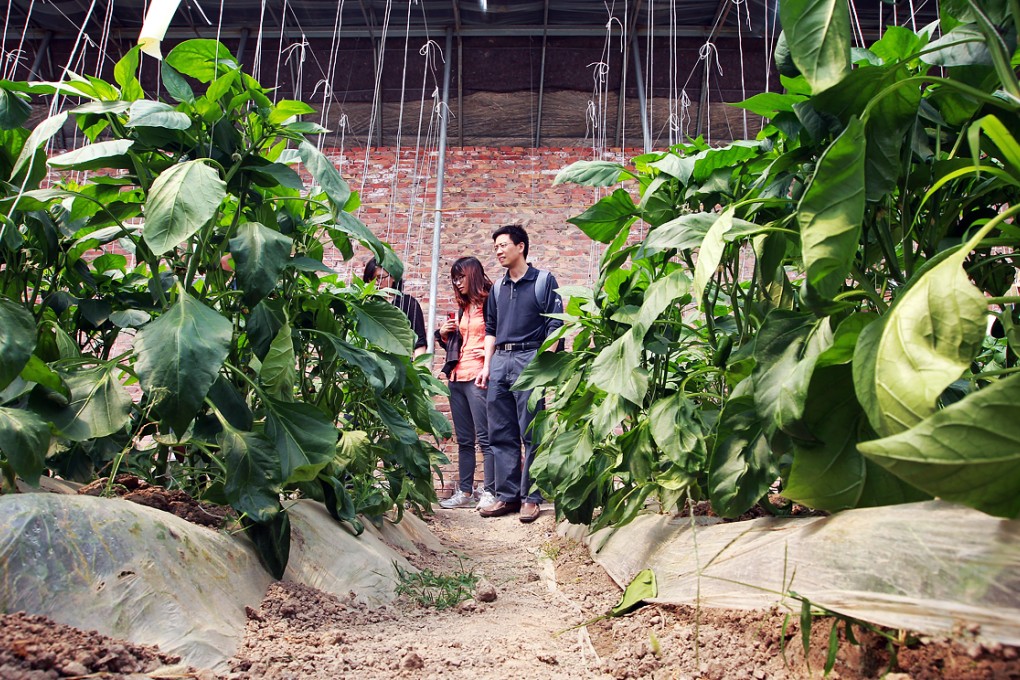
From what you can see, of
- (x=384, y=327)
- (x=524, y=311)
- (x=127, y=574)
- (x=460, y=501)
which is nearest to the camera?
(x=127, y=574)

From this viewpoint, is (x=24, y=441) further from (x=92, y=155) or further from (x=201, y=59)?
(x=201, y=59)

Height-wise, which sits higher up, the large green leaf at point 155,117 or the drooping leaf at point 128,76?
the drooping leaf at point 128,76

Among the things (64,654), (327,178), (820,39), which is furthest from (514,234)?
(64,654)

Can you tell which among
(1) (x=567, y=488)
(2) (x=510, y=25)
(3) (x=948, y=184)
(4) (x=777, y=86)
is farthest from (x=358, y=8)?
(3) (x=948, y=184)

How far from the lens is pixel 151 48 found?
113 cm

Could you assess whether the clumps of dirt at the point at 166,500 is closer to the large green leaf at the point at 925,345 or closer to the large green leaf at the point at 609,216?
the large green leaf at the point at 609,216

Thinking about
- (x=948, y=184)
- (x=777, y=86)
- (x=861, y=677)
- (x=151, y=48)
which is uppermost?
(x=777, y=86)

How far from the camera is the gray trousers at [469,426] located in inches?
165

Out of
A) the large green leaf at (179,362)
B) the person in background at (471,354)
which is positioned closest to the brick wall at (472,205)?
the person in background at (471,354)

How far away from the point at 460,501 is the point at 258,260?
128 inches

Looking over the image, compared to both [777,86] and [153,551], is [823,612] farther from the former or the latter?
[777,86]

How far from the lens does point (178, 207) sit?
126 centimetres

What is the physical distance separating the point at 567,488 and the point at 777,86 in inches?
239

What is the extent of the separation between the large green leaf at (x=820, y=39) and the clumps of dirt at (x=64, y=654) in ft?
3.19
